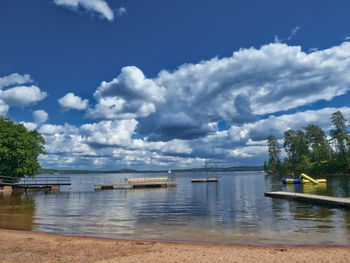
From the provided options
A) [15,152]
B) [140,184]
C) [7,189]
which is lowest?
[140,184]

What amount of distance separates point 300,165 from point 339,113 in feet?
105

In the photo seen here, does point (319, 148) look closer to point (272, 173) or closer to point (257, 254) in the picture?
point (272, 173)

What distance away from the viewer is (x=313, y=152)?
416ft

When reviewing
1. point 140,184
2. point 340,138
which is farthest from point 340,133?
point 140,184

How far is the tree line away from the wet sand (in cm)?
10209

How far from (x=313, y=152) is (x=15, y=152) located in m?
125

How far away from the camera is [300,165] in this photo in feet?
411

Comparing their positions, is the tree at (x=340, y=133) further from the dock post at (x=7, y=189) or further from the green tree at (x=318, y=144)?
the dock post at (x=7, y=189)

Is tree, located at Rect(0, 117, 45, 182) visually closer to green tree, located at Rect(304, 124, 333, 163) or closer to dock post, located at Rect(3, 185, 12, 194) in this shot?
→ dock post, located at Rect(3, 185, 12, 194)

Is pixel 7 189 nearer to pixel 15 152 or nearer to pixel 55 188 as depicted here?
pixel 15 152

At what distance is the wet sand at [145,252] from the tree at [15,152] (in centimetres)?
4353

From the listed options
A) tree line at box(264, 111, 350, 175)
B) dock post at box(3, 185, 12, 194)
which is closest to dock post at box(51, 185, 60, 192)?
dock post at box(3, 185, 12, 194)

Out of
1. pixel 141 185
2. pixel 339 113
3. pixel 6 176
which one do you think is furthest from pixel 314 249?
pixel 339 113

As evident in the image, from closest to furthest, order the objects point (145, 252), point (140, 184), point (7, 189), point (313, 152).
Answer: point (145, 252) < point (7, 189) < point (140, 184) < point (313, 152)
